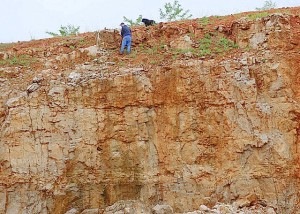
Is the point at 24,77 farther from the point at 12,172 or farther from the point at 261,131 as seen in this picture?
the point at 261,131

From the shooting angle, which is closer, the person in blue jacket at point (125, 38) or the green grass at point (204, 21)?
the person in blue jacket at point (125, 38)

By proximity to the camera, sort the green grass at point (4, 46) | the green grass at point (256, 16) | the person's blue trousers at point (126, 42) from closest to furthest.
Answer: the green grass at point (256, 16), the person's blue trousers at point (126, 42), the green grass at point (4, 46)

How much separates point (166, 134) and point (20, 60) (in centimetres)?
502

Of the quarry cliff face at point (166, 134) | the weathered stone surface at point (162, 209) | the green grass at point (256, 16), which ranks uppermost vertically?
the green grass at point (256, 16)

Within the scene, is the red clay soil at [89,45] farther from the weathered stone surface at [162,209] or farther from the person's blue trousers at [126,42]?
the weathered stone surface at [162,209]

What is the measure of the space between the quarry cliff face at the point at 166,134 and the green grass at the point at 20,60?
4.31 feet

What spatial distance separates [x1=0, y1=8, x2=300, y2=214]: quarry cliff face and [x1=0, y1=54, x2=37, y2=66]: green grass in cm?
131

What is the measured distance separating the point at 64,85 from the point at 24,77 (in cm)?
145

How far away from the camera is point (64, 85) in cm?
1107

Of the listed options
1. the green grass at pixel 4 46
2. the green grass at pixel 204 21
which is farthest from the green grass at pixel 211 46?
the green grass at pixel 4 46

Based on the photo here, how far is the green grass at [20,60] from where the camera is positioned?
40.3 feet

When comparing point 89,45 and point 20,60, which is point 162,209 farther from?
point 20,60

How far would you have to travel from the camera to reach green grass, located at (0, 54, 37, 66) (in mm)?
12273

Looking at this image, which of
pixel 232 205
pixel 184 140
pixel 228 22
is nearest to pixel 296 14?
pixel 228 22
